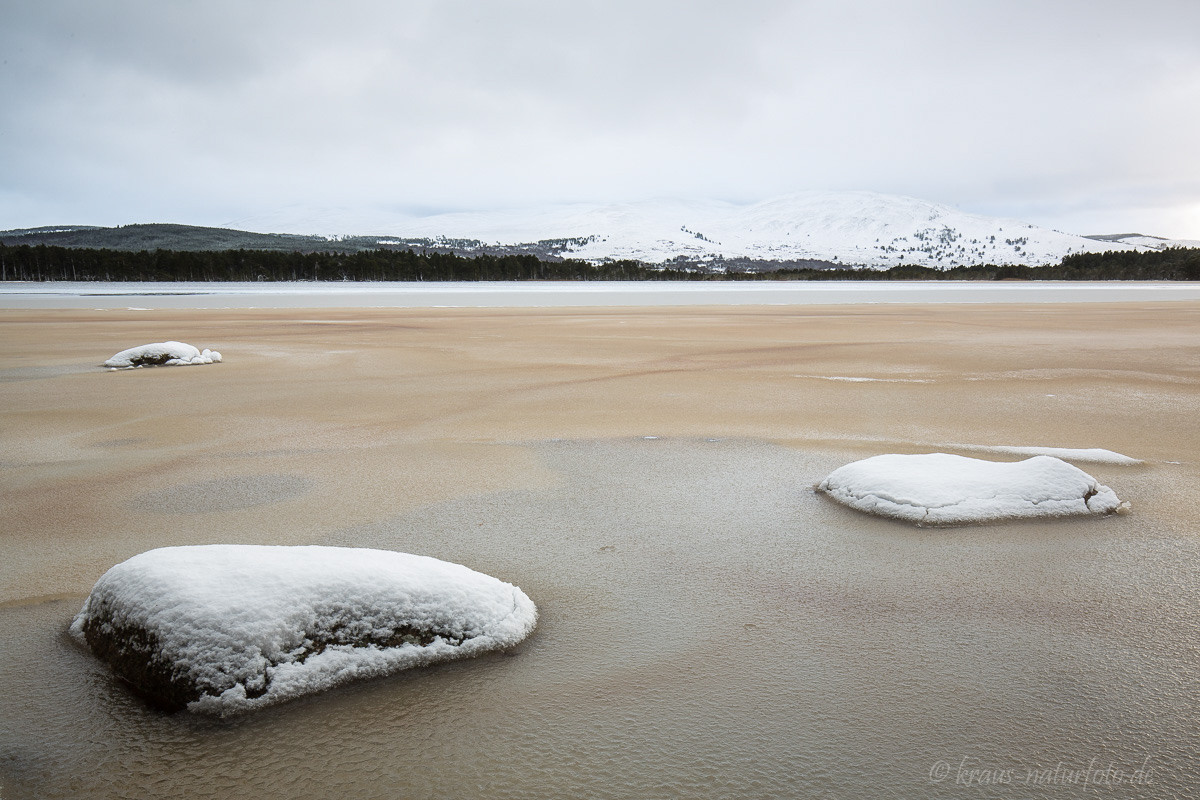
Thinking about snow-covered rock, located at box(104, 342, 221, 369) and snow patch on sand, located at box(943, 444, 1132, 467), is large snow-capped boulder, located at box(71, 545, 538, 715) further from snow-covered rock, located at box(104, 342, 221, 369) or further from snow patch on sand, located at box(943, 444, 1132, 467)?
snow-covered rock, located at box(104, 342, 221, 369)

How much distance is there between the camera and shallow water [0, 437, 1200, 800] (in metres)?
2.07

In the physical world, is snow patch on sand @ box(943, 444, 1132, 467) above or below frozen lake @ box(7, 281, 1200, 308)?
below

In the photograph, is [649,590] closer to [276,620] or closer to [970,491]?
[276,620]

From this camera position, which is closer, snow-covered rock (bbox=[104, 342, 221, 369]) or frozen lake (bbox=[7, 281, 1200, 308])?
snow-covered rock (bbox=[104, 342, 221, 369])

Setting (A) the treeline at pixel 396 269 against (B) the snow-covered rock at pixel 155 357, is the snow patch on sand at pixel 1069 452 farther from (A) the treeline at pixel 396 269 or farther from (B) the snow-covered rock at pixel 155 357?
(A) the treeline at pixel 396 269

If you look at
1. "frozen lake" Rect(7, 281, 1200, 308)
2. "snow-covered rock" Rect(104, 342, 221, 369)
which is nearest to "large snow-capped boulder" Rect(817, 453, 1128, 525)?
"snow-covered rock" Rect(104, 342, 221, 369)

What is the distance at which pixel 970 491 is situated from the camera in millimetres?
4164

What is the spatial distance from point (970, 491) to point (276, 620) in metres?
3.50

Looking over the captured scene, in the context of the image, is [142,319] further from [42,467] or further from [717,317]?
[42,467]

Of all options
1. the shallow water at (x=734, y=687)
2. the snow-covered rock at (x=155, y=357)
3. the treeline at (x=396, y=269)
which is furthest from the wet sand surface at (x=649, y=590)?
the treeline at (x=396, y=269)

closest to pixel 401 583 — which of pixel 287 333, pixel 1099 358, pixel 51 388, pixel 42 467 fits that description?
pixel 42 467

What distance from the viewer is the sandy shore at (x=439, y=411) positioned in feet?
14.4

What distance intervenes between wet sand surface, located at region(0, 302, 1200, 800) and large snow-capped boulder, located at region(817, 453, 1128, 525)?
0.14 m

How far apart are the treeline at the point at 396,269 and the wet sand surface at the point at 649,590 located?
220 ft
